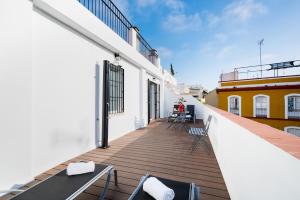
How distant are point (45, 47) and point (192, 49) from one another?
48.0 feet

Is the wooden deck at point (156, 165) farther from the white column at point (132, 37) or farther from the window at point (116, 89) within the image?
the white column at point (132, 37)

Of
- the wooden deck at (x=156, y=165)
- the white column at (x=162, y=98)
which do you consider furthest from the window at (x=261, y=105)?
the wooden deck at (x=156, y=165)

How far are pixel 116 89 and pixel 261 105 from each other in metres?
13.4

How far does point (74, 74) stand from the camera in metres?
3.69

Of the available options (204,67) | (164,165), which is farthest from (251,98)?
(164,165)

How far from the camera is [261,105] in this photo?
535 inches

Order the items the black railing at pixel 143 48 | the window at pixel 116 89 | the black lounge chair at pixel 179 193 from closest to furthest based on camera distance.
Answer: the black lounge chair at pixel 179 193
the window at pixel 116 89
the black railing at pixel 143 48

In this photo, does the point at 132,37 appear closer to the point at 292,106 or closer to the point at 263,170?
the point at 263,170

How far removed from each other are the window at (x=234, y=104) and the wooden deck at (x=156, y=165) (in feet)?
38.1

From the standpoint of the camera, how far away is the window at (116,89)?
17.4ft

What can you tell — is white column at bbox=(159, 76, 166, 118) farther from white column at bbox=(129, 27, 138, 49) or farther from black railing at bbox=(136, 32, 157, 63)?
white column at bbox=(129, 27, 138, 49)

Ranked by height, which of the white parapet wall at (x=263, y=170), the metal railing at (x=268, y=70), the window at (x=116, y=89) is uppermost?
the metal railing at (x=268, y=70)

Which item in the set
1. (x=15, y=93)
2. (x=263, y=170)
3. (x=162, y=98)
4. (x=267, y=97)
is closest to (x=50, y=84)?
(x=15, y=93)

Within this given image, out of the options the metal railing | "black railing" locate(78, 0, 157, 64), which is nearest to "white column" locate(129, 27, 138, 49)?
"black railing" locate(78, 0, 157, 64)
